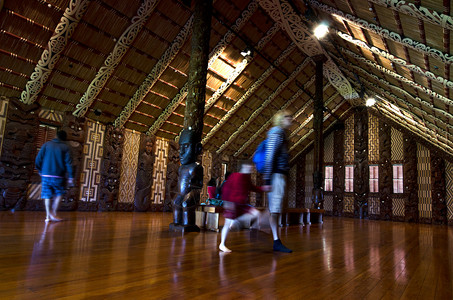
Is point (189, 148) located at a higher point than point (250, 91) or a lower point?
lower

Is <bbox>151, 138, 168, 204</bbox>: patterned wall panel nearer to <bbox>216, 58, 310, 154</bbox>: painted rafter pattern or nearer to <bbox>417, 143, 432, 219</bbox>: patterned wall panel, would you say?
<bbox>216, 58, 310, 154</bbox>: painted rafter pattern

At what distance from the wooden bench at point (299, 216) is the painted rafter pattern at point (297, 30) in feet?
15.7

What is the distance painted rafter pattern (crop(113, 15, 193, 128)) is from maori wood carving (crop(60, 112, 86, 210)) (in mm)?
1074

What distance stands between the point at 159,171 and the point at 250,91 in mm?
4117

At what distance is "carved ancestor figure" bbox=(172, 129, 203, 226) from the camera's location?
4391 mm

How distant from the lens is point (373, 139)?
44.4 ft

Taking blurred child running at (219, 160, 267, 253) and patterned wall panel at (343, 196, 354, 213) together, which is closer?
blurred child running at (219, 160, 267, 253)

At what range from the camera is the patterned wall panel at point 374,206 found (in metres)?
12.9

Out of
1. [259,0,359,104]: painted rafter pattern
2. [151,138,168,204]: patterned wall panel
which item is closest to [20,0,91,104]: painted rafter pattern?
[151,138,168,204]: patterned wall panel

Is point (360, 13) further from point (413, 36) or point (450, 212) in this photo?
point (450, 212)

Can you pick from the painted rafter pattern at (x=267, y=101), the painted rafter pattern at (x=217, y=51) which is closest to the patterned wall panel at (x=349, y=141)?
the painted rafter pattern at (x=267, y=101)

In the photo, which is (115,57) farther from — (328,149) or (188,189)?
(328,149)

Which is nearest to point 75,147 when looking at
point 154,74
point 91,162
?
point 91,162

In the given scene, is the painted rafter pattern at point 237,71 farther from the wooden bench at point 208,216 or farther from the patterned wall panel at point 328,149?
the patterned wall panel at point 328,149
